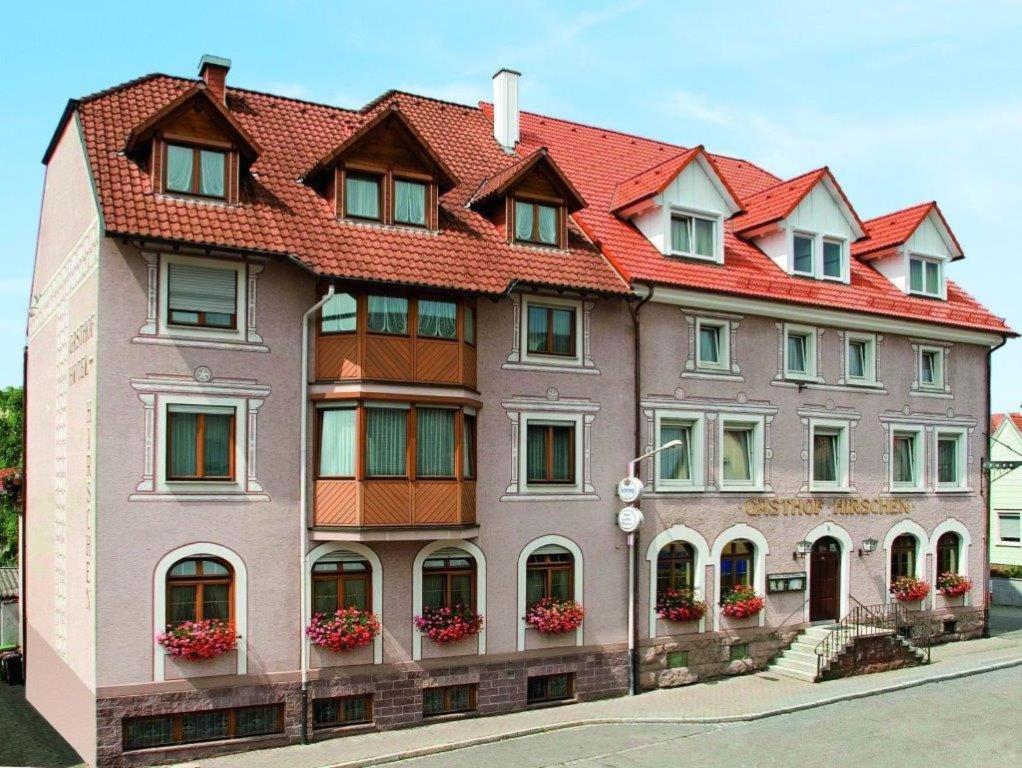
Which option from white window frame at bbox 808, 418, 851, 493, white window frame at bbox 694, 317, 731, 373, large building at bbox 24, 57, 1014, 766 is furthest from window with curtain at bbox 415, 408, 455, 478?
white window frame at bbox 808, 418, 851, 493

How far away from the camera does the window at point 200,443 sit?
18.5 m

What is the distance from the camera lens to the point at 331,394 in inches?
763

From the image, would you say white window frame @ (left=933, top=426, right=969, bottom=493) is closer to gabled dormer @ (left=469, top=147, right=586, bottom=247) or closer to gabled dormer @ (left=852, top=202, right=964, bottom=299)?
gabled dormer @ (left=852, top=202, right=964, bottom=299)

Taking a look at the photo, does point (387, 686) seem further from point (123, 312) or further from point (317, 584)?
point (123, 312)

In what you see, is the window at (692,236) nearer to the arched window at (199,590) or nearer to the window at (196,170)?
the window at (196,170)

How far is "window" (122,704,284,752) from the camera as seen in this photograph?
17.9 meters

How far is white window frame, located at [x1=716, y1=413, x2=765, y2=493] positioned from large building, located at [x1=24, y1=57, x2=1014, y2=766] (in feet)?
0.28

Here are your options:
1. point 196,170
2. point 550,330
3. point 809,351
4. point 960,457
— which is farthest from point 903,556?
point 196,170

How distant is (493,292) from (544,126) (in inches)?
368

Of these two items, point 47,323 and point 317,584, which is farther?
point 47,323

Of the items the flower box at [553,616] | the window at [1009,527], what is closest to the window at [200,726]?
the flower box at [553,616]

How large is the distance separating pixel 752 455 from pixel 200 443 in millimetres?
12645

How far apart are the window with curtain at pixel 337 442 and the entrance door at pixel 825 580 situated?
12.2 metres

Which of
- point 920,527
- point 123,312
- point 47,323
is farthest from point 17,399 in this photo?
point 920,527
